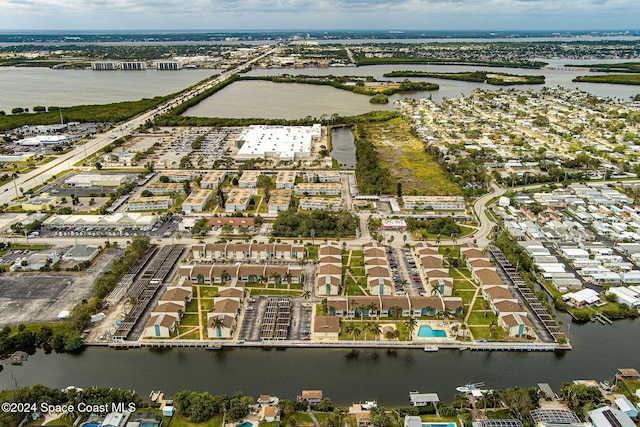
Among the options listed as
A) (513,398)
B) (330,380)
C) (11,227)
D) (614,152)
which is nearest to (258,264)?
(330,380)

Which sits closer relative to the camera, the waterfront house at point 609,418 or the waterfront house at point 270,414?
the waterfront house at point 609,418

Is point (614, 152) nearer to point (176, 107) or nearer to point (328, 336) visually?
point (328, 336)

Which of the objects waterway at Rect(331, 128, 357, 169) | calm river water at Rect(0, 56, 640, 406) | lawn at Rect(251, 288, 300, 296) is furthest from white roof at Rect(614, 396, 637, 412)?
waterway at Rect(331, 128, 357, 169)

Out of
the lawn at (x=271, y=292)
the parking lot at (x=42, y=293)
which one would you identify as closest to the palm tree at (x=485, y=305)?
the lawn at (x=271, y=292)

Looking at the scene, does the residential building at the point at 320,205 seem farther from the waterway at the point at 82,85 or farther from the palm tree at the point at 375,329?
the waterway at the point at 82,85

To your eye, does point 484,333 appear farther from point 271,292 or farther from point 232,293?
point 232,293

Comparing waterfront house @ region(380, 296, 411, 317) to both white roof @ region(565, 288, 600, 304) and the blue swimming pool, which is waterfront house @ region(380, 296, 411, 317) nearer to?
the blue swimming pool

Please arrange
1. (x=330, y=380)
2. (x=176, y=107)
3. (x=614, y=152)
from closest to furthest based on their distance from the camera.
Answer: (x=330, y=380) < (x=614, y=152) < (x=176, y=107)
